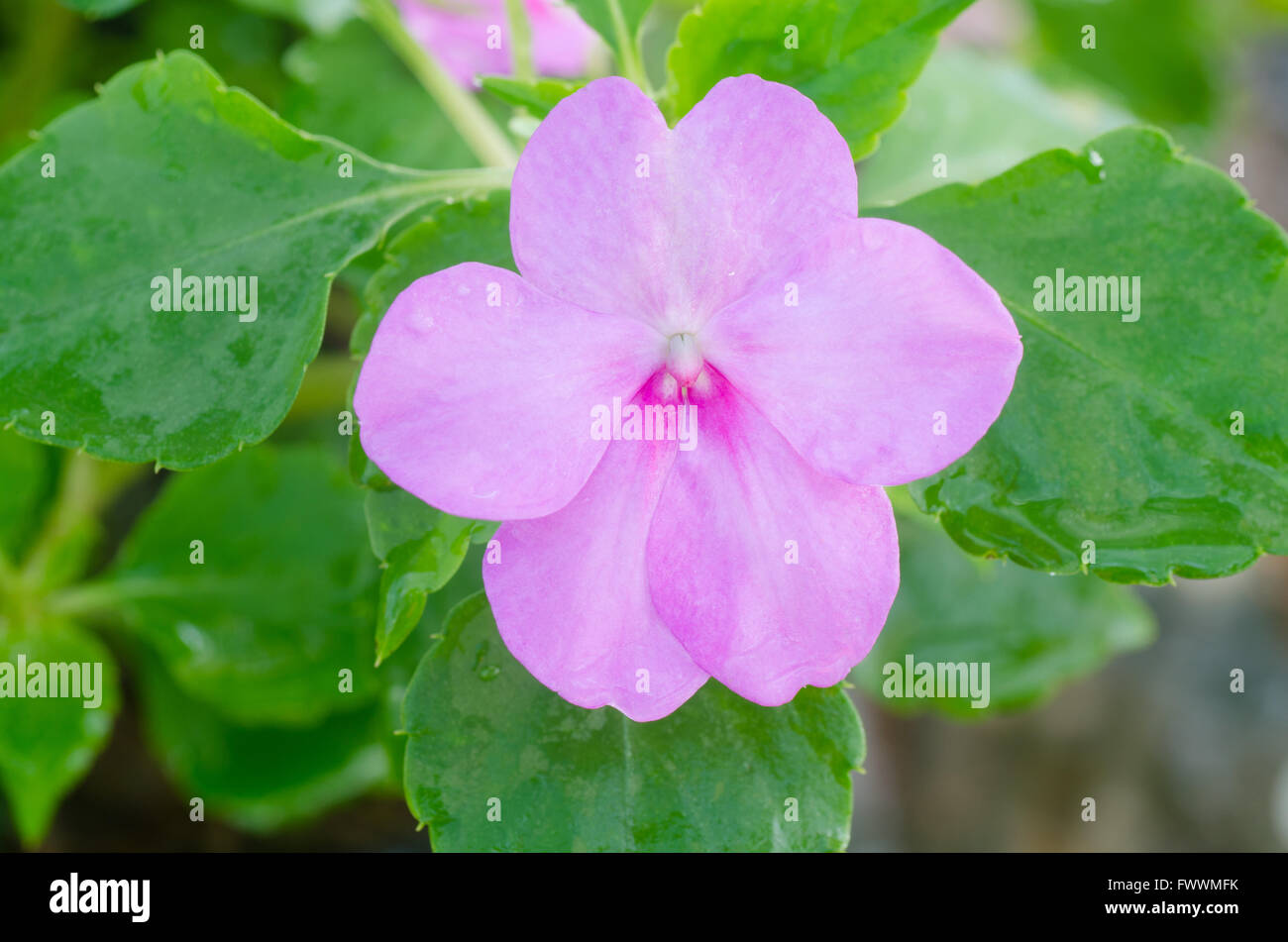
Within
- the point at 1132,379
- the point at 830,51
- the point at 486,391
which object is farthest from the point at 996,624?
the point at 486,391

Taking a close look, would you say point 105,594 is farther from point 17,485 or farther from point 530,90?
point 530,90

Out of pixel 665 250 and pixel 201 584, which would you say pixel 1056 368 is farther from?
pixel 201 584

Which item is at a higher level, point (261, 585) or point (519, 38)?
point (519, 38)

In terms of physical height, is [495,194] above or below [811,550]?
above

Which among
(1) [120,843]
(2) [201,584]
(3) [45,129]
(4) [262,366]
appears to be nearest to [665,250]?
(4) [262,366]

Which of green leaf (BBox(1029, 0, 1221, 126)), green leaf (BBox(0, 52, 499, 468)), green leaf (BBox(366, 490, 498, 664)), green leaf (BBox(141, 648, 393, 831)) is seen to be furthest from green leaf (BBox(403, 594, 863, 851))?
green leaf (BBox(1029, 0, 1221, 126))
